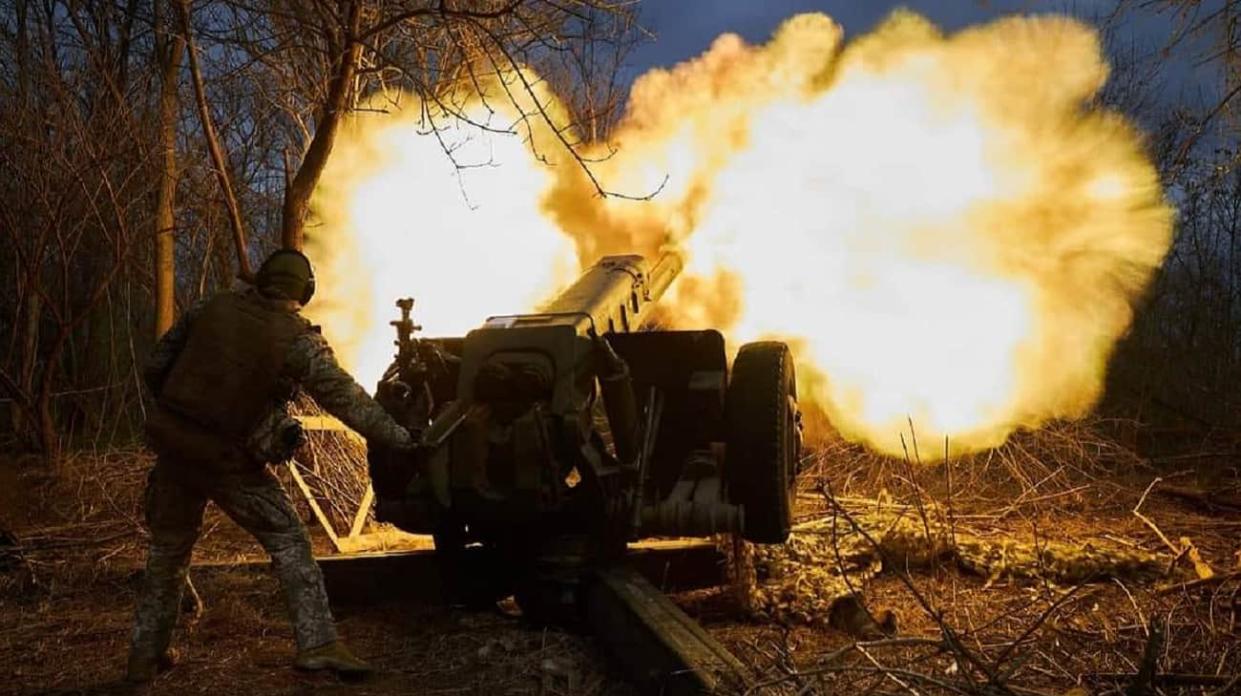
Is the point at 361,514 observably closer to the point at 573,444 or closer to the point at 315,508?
the point at 315,508

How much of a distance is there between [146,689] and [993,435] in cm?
868

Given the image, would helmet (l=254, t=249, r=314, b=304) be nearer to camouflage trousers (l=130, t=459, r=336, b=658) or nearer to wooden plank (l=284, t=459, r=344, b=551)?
camouflage trousers (l=130, t=459, r=336, b=658)

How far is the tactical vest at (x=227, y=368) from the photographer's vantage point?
15.8ft

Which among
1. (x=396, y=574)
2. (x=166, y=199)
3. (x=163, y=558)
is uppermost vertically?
(x=166, y=199)

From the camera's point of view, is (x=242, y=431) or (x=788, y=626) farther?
(x=788, y=626)

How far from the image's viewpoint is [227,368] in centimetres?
482

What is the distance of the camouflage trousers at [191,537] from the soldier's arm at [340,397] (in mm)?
528

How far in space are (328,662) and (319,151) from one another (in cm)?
508

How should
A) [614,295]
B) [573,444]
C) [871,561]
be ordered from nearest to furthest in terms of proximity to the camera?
[573,444] → [614,295] → [871,561]

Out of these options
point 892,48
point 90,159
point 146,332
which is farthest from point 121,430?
point 892,48

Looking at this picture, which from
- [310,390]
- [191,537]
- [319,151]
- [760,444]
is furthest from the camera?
[319,151]

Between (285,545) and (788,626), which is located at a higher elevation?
(285,545)

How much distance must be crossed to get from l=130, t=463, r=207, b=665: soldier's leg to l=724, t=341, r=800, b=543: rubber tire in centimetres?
285

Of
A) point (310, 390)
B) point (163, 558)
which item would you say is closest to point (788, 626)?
point (310, 390)
